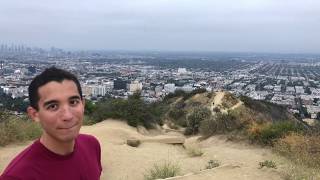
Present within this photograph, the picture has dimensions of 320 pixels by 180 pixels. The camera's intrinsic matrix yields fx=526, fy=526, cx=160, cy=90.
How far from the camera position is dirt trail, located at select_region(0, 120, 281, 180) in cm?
927

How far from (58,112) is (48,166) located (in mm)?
281

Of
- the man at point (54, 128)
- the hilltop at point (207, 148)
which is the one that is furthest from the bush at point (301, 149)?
the man at point (54, 128)

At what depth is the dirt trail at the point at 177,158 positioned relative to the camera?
9.27 metres

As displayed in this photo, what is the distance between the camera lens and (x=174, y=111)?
26.8m

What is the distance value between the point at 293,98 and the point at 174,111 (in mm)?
39662

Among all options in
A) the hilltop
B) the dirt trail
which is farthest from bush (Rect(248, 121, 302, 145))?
the dirt trail

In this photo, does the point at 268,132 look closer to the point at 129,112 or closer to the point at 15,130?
the point at 15,130

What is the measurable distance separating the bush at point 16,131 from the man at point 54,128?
10546 mm

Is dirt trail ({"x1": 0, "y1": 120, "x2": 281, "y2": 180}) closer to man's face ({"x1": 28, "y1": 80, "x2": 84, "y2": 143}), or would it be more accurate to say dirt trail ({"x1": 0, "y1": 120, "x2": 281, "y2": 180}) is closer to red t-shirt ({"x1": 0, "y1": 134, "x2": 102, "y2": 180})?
red t-shirt ({"x1": 0, "y1": 134, "x2": 102, "y2": 180})

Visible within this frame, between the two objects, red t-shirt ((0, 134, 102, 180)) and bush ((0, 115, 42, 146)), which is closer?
red t-shirt ((0, 134, 102, 180))

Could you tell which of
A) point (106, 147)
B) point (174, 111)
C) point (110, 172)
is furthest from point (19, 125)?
point (174, 111)

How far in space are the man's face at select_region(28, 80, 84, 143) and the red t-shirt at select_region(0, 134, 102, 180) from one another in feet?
0.32

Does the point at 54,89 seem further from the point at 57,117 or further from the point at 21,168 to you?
the point at 21,168

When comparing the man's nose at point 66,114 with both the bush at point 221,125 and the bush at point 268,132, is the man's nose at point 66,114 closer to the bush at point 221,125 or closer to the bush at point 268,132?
the bush at point 268,132
